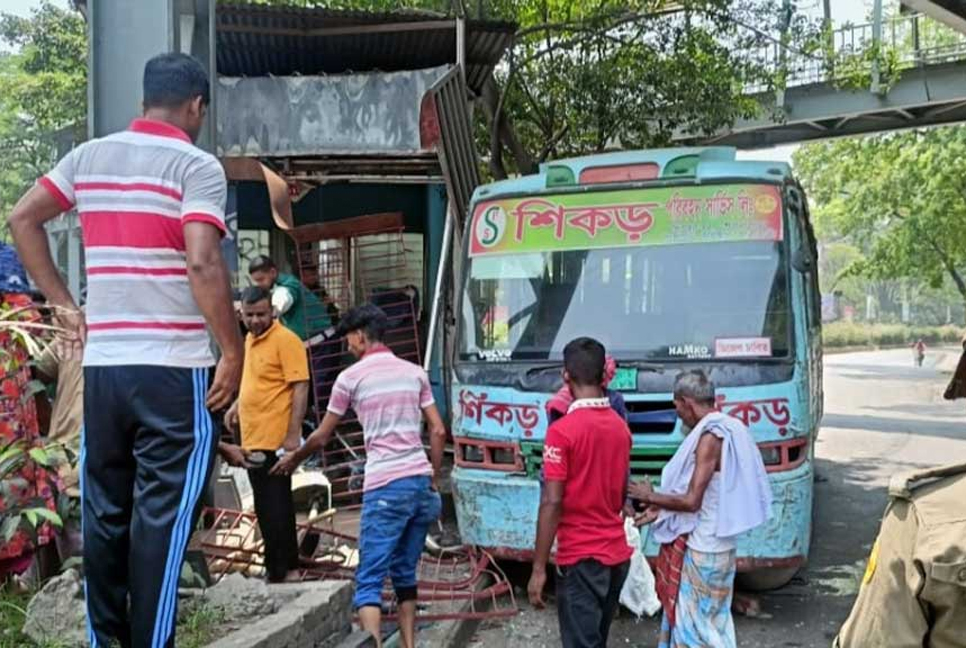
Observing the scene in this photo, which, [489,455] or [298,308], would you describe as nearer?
[489,455]

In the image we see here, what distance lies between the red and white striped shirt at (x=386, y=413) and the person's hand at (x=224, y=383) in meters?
1.64

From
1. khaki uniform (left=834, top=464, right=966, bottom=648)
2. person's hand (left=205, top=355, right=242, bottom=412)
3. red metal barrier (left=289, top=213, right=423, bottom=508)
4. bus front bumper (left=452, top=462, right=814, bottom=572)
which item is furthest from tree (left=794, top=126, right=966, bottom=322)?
khaki uniform (left=834, top=464, right=966, bottom=648)

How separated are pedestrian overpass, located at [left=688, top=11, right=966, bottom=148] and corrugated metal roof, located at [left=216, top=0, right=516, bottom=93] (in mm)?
6065

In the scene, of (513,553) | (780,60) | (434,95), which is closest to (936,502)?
(513,553)

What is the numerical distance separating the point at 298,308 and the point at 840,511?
18.8 feet

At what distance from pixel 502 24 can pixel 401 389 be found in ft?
17.7

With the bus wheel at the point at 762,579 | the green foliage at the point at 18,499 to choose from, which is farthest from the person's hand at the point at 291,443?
the bus wheel at the point at 762,579

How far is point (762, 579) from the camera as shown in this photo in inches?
230

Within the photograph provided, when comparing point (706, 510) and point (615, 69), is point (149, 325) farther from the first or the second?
point (615, 69)

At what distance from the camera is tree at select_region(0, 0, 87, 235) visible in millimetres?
8914

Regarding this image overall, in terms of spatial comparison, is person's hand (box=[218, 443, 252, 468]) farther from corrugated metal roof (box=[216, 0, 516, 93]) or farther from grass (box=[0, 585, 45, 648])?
corrugated metal roof (box=[216, 0, 516, 93])

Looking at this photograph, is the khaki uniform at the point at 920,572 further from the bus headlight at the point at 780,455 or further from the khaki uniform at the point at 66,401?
the khaki uniform at the point at 66,401

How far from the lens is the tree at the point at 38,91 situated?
891cm

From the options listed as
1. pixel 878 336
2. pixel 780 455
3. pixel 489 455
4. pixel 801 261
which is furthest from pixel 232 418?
pixel 878 336
